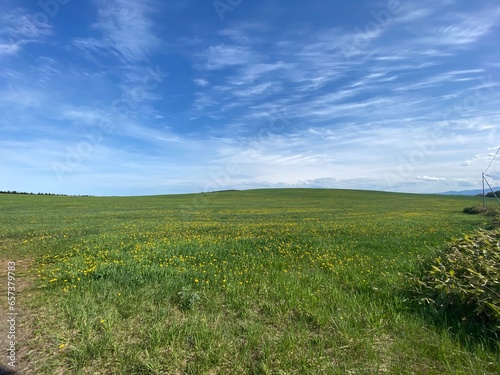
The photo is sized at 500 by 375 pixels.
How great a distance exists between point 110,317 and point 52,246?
8879mm

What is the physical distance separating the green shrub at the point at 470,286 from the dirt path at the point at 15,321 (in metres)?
6.50

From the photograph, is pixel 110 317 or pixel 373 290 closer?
pixel 110 317

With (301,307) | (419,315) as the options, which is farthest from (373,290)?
(301,307)

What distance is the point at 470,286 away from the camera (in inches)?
194

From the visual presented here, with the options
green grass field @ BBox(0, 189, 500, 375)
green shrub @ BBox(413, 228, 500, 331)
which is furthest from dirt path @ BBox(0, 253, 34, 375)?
green shrub @ BBox(413, 228, 500, 331)

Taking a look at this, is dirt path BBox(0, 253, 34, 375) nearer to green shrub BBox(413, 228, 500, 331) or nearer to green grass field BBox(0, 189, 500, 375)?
green grass field BBox(0, 189, 500, 375)

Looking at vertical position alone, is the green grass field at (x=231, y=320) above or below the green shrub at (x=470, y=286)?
below

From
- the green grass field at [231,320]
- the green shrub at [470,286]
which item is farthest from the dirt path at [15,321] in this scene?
the green shrub at [470,286]

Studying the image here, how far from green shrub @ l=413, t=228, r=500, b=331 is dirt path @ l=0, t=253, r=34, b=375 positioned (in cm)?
650

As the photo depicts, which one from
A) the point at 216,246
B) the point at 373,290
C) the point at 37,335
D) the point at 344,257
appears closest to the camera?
the point at 37,335

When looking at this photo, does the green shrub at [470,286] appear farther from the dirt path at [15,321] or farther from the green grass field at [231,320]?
the dirt path at [15,321]

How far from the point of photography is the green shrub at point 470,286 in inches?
180

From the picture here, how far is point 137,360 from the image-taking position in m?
3.96

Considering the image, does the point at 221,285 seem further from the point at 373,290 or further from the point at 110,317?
the point at 373,290
